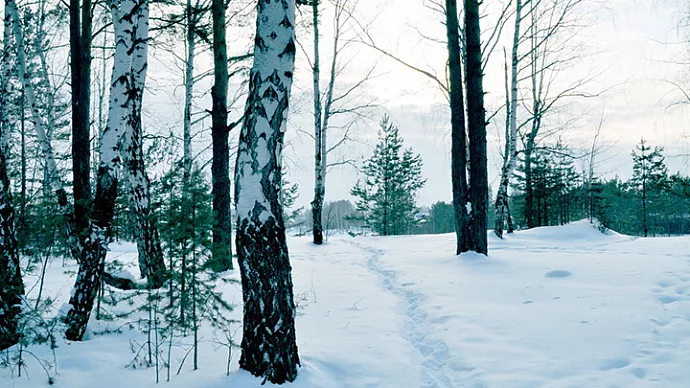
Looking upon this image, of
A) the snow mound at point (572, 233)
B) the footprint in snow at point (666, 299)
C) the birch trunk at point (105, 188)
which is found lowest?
the footprint in snow at point (666, 299)

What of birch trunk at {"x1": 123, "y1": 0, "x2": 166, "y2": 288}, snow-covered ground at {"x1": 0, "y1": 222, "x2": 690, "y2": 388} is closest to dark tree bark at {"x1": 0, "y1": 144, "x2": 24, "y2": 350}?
snow-covered ground at {"x1": 0, "y1": 222, "x2": 690, "y2": 388}

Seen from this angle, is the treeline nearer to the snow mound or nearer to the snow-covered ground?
the snow mound

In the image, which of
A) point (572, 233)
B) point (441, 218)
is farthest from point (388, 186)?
point (441, 218)

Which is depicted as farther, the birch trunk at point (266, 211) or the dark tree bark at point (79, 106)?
the dark tree bark at point (79, 106)

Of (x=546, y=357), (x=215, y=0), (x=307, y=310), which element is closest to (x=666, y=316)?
(x=546, y=357)

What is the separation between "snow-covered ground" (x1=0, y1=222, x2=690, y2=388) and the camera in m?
3.32

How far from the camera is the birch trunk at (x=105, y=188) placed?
4.04 metres

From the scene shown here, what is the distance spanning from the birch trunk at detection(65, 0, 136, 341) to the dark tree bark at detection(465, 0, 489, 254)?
680 centimetres

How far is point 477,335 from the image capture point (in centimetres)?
430

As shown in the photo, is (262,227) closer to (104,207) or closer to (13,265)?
(104,207)

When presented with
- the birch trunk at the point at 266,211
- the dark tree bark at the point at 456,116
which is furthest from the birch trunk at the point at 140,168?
the dark tree bark at the point at 456,116

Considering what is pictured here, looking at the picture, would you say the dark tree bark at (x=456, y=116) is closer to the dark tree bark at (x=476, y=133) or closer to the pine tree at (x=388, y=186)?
the dark tree bark at (x=476, y=133)

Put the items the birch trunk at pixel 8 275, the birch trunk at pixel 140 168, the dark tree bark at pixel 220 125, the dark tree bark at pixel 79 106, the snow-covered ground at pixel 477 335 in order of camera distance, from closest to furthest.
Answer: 1. the snow-covered ground at pixel 477 335
2. the birch trunk at pixel 8 275
3. the birch trunk at pixel 140 168
4. the dark tree bark at pixel 220 125
5. the dark tree bark at pixel 79 106

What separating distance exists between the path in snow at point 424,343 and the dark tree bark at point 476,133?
8.12ft
